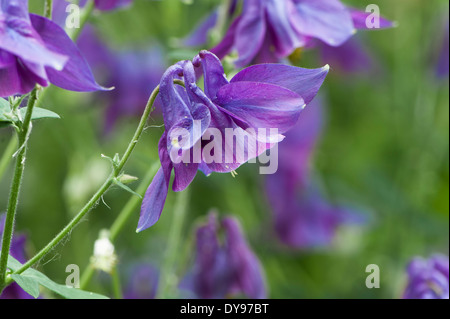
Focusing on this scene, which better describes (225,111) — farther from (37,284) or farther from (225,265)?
(225,265)

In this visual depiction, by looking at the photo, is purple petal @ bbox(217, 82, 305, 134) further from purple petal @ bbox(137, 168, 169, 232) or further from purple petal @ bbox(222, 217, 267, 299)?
purple petal @ bbox(222, 217, 267, 299)

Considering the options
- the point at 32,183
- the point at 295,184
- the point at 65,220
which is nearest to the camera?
the point at 295,184

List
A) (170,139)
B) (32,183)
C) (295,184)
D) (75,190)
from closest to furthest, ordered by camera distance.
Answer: (170,139)
(75,190)
(295,184)
(32,183)

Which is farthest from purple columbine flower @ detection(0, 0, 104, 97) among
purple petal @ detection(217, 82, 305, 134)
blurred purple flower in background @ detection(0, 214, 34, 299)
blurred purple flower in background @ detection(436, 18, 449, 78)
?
blurred purple flower in background @ detection(436, 18, 449, 78)

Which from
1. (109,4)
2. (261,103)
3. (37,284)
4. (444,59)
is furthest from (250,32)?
(444,59)

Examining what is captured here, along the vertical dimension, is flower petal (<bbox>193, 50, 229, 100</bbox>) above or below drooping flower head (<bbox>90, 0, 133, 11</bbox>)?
below

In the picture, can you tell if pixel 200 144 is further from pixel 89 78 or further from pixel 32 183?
pixel 32 183
